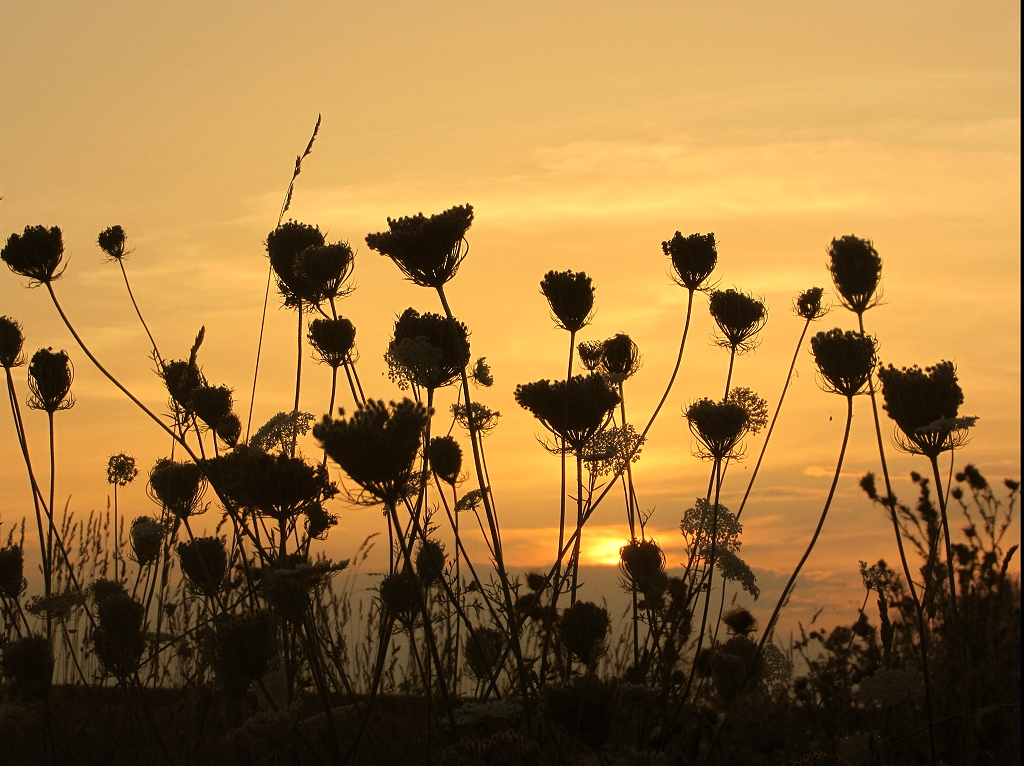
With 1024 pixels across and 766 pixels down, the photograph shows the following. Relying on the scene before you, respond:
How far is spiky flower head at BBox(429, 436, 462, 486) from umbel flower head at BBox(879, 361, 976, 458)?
2.56m

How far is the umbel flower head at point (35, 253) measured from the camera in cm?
575

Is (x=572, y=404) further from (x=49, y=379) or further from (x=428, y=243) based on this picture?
(x=49, y=379)

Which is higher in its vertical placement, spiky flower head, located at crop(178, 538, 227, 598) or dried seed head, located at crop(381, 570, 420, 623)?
spiky flower head, located at crop(178, 538, 227, 598)

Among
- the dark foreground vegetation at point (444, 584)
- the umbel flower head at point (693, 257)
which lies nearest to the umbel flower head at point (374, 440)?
the dark foreground vegetation at point (444, 584)

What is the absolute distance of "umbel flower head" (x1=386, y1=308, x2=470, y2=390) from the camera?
→ 466 cm

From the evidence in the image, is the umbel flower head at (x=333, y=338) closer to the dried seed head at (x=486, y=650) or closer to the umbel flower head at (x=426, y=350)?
the umbel flower head at (x=426, y=350)

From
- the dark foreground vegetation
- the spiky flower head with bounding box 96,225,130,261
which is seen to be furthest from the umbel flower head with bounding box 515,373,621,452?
the spiky flower head with bounding box 96,225,130,261

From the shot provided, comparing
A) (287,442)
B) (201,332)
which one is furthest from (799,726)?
(201,332)

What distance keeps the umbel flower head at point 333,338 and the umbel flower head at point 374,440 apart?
221 centimetres

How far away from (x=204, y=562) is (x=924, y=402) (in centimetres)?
370

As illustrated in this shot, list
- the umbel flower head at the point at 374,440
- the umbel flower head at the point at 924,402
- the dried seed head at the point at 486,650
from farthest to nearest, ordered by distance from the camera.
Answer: the dried seed head at the point at 486,650 → the umbel flower head at the point at 924,402 → the umbel flower head at the point at 374,440

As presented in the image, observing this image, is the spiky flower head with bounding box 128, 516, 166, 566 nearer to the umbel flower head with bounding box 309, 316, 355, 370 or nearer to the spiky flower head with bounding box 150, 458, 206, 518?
the spiky flower head with bounding box 150, 458, 206, 518

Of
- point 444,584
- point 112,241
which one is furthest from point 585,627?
point 112,241

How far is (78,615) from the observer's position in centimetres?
788
